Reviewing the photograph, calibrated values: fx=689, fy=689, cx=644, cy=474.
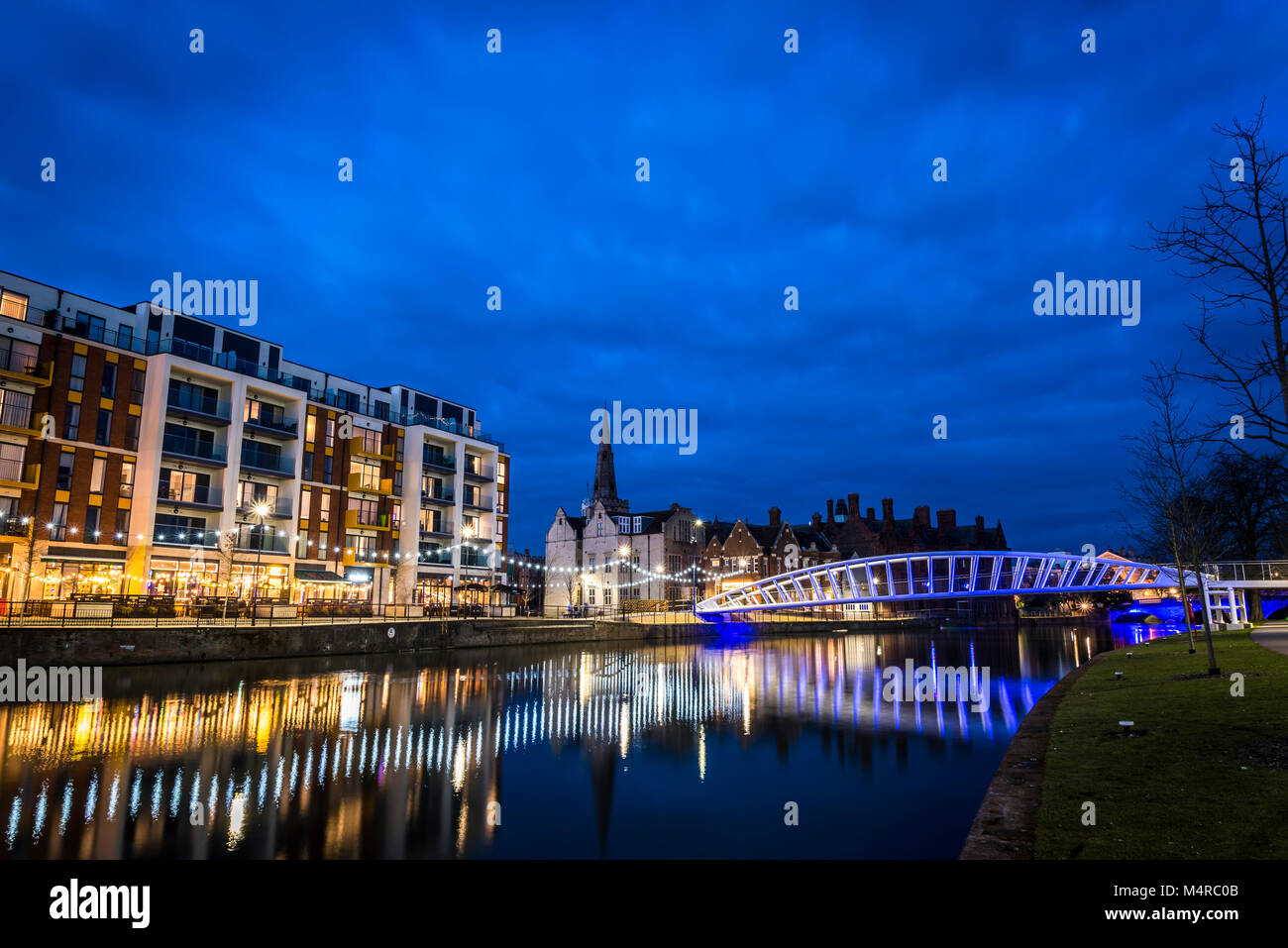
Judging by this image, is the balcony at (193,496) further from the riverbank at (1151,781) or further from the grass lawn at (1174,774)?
the grass lawn at (1174,774)

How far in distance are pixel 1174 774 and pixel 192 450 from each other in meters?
46.8

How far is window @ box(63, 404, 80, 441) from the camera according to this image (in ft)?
117

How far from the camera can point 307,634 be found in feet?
102

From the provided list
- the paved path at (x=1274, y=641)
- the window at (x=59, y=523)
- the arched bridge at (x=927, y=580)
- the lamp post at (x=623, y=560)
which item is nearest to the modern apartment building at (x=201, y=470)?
the window at (x=59, y=523)

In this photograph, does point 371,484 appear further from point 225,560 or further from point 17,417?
point 17,417

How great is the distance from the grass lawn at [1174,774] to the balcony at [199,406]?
4464 cm

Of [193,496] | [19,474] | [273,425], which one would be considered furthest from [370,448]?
[19,474]

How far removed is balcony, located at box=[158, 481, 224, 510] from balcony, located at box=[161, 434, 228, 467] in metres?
1.74

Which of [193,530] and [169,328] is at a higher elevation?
[169,328]
